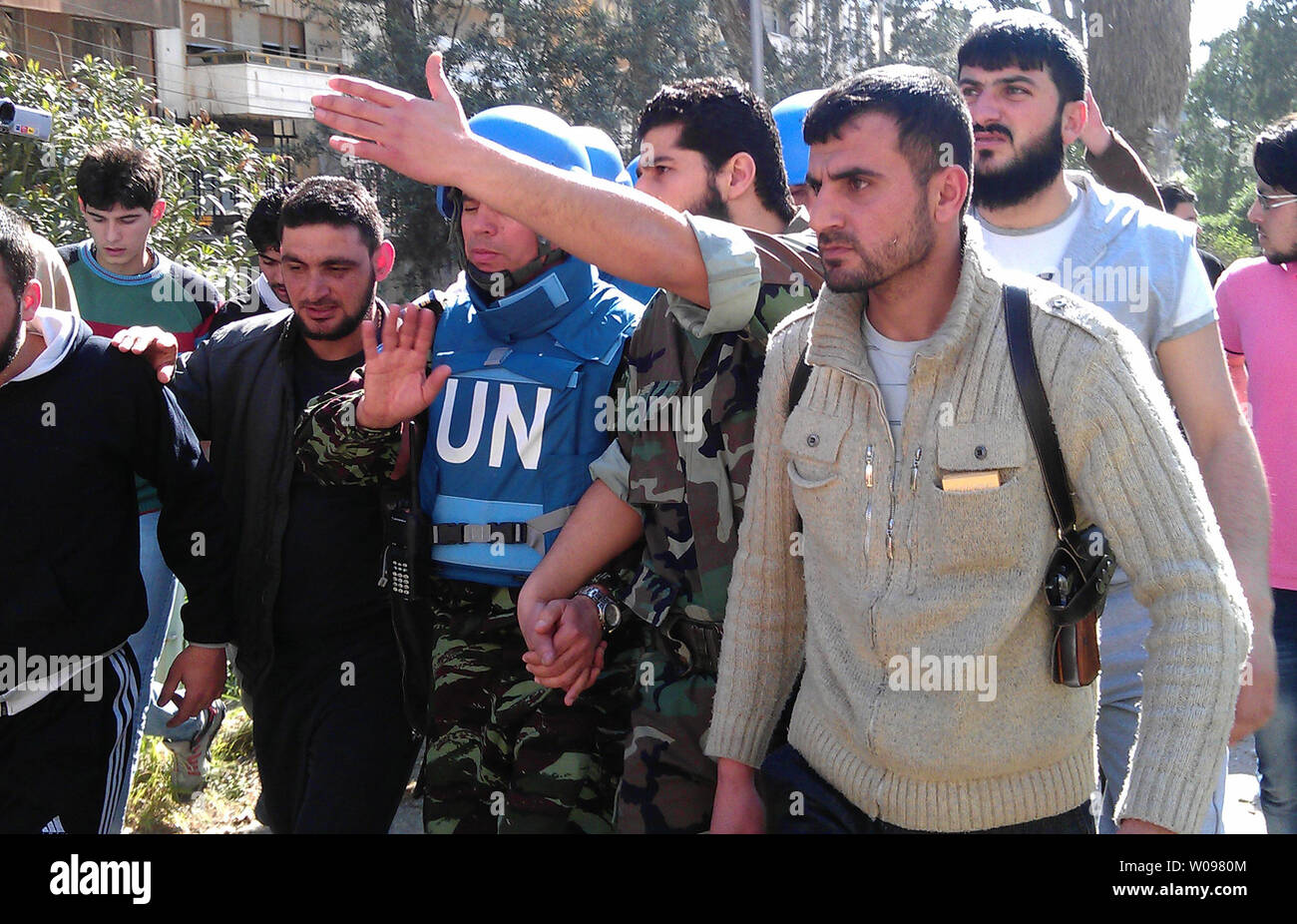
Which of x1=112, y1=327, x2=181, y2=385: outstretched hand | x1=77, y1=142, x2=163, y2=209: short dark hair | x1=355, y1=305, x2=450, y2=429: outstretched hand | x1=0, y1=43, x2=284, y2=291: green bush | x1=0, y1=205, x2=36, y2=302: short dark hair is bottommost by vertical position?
x1=355, y1=305, x2=450, y2=429: outstretched hand

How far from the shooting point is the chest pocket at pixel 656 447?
2.82 metres

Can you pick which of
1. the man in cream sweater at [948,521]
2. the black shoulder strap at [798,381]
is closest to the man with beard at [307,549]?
the man in cream sweater at [948,521]

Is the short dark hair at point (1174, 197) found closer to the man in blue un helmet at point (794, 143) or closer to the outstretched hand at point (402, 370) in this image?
the man in blue un helmet at point (794, 143)

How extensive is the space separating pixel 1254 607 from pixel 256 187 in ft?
28.1

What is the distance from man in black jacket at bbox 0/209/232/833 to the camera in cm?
299

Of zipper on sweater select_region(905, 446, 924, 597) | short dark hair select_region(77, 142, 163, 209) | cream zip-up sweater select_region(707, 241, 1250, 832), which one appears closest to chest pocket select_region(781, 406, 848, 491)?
cream zip-up sweater select_region(707, 241, 1250, 832)

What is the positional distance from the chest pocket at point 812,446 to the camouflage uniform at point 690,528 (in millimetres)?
402

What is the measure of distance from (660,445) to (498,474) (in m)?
0.52

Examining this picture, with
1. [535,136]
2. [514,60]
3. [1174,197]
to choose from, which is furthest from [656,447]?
[514,60]

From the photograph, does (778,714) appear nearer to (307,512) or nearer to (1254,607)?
(1254,607)

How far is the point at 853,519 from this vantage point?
220 centimetres

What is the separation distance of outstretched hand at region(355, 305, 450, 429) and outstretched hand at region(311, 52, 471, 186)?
0.91 meters

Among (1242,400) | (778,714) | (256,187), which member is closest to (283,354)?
(778,714)

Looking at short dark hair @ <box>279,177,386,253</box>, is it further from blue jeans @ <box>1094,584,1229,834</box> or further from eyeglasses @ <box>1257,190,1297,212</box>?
eyeglasses @ <box>1257,190,1297,212</box>
